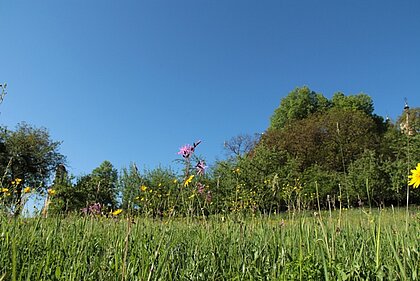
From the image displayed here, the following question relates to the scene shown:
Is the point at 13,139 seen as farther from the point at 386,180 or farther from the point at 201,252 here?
the point at 201,252

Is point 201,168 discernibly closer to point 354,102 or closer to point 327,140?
point 327,140

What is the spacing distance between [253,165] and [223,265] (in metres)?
17.7

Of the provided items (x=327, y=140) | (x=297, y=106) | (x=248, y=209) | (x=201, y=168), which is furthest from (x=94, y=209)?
(x=297, y=106)

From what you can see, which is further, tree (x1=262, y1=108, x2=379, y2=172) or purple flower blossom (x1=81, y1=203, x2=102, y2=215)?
tree (x1=262, y1=108, x2=379, y2=172)

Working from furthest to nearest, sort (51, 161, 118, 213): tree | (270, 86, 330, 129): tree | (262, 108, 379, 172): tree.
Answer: (270, 86, 330, 129): tree
(262, 108, 379, 172): tree
(51, 161, 118, 213): tree

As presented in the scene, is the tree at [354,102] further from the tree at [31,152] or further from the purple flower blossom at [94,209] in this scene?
the purple flower blossom at [94,209]

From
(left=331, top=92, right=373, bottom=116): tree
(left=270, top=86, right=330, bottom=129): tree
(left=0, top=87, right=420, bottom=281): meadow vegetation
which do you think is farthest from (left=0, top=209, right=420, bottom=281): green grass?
(left=331, top=92, right=373, bottom=116): tree

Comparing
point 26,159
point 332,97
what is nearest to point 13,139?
point 26,159

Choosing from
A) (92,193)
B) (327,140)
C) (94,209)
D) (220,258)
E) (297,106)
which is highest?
(297,106)

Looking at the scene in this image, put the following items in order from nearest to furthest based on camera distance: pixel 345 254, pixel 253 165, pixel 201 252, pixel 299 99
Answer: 1. pixel 345 254
2. pixel 201 252
3. pixel 253 165
4. pixel 299 99

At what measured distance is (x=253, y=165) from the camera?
63.9 ft

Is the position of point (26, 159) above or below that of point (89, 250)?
above

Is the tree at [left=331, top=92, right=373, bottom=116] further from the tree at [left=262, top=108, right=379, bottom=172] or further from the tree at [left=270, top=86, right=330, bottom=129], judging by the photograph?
the tree at [left=262, top=108, right=379, bottom=172]

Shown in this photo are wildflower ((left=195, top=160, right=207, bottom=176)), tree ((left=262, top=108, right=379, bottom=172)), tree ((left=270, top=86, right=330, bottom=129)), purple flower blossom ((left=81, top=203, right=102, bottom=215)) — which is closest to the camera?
wildflower ((left=195, top=160, right=207, bottom=176))
